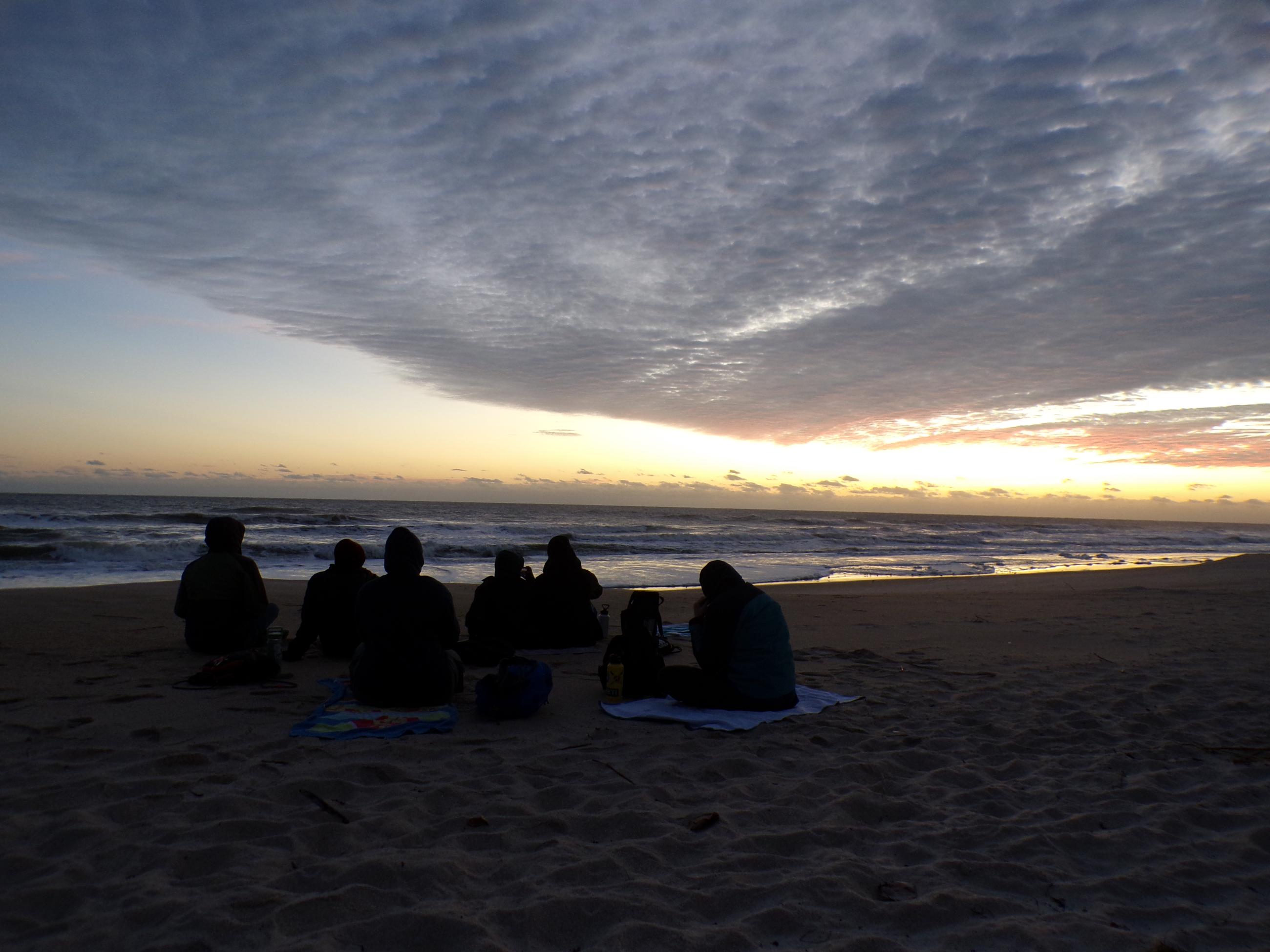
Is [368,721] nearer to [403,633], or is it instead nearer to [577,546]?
[403,633]

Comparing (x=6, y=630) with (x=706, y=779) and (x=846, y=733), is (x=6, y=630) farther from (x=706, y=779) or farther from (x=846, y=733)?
(x=846, y=733)

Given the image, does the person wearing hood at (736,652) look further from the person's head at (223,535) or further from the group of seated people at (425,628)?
the person's head at (223,535)

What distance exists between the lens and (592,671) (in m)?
7.20

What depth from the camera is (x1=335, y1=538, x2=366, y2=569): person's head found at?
6.90 meters

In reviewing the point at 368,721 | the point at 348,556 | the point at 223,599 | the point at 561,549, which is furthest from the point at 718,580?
the point at 223,599

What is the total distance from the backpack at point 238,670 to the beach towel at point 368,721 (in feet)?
3.21

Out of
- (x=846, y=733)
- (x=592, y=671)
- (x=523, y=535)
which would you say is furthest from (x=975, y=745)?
(x=523, y=535)

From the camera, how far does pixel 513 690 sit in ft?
17.2

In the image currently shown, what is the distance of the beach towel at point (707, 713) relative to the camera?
5.18m

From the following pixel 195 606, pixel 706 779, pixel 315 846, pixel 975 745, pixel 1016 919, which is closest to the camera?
pixel 1016 919

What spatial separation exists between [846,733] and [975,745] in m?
0.84

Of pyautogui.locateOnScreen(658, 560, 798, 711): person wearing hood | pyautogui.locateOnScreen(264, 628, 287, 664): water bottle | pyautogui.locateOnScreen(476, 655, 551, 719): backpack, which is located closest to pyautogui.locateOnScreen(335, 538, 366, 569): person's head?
pyautogui.locateOnScreen(264, 628, 287, 664): water bottle

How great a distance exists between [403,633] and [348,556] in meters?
2.01

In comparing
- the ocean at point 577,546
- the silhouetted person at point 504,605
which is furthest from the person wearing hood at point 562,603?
the ocean at point 577,546
